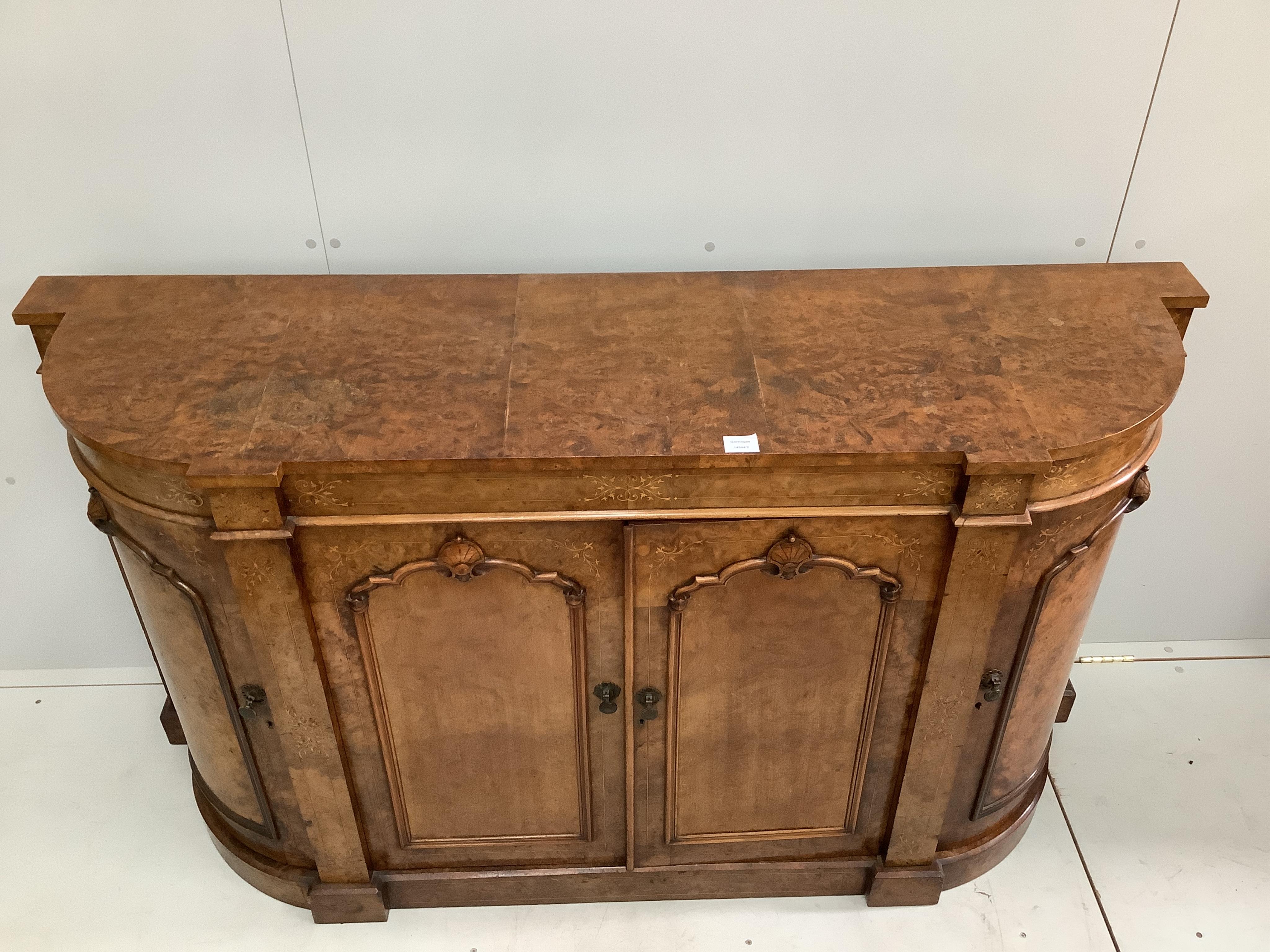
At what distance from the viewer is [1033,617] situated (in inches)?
86.1

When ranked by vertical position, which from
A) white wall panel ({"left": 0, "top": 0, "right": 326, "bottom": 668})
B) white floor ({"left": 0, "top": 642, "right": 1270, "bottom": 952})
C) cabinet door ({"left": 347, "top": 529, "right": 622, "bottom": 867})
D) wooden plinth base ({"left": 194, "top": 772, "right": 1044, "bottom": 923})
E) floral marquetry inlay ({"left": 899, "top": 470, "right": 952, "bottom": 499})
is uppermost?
white wall panel ({"left": 0, "top": 0, "right": 326, "bottom": 668})

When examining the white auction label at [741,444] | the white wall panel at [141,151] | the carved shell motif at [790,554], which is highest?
the white wall panel at [141,151]

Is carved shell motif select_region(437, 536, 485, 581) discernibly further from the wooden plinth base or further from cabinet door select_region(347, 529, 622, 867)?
the wooden plinth base

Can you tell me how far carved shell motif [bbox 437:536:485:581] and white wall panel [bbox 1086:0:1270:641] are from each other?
63.9 inches

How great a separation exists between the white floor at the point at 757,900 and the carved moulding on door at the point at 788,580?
0.24 m

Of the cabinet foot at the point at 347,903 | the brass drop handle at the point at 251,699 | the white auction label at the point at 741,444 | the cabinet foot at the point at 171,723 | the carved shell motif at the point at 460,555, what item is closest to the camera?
the white auction label at the point at 741,444

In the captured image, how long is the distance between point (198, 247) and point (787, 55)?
4.43 feet

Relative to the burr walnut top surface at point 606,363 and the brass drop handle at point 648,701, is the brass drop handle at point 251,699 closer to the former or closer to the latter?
the burr walnut top surface at point 606,363

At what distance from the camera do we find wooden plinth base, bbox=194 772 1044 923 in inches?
98.7

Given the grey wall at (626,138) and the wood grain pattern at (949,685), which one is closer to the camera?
the wood grain pattern at (949,685)

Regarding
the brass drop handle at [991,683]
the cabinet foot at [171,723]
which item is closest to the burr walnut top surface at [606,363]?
the brass drop handle at [991,683]

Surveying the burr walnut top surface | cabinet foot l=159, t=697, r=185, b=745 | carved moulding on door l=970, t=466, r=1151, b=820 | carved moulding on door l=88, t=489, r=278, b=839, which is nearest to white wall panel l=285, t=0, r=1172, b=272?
the burr walnut top surface

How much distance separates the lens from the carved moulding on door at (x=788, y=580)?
201cm

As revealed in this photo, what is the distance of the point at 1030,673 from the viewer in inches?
90.9
